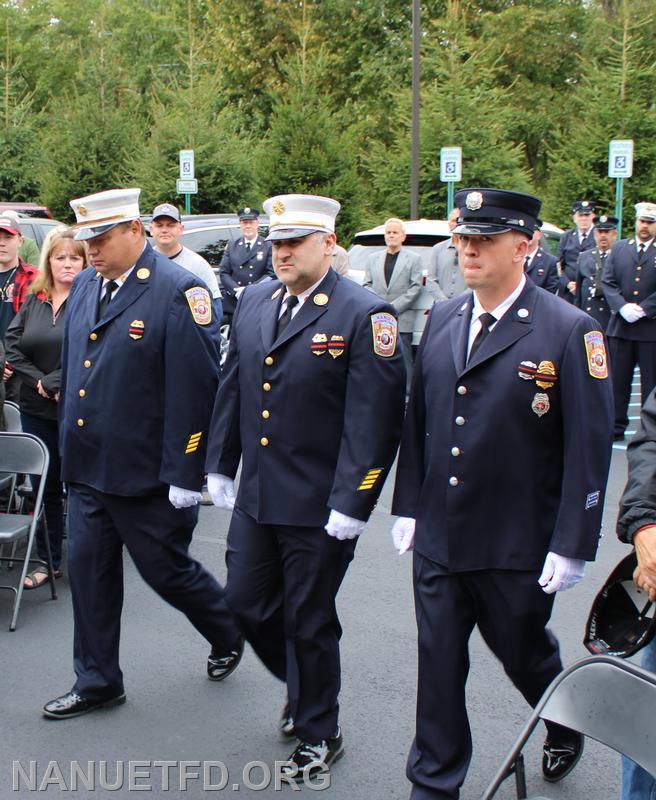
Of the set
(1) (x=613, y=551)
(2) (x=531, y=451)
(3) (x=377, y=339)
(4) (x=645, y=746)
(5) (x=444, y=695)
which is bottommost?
(1) (x=613, y=551)

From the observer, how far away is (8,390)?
7094 mm

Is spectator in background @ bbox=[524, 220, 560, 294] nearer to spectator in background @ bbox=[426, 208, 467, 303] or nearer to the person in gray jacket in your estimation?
spectator in background @ bbox=[426, 208, 467, 303]

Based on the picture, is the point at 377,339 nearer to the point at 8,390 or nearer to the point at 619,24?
the point at 8,390

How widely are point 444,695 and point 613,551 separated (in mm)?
3635

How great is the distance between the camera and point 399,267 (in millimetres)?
11625

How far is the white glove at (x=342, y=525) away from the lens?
369 centimetres

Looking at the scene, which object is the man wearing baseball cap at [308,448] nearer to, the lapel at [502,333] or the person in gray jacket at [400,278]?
the lapel at [502,333]

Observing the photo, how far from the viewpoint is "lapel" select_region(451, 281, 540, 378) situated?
340cm

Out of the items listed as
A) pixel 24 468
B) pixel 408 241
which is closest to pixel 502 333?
pixel 24 468

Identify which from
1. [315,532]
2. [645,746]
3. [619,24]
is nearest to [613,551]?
[315,532]

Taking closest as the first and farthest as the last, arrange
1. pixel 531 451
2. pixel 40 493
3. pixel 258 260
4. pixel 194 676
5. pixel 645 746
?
pixel 645 746 → pixel 531 451 → pixel 194 676 → pixel 40 493 → pixel 258 260

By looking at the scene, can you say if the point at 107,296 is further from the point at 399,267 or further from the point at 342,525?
the point at 399,267

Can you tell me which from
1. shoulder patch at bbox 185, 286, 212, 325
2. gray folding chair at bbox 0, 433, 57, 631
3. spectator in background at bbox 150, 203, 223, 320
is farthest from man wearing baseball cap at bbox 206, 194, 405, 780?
spectator in background at bbox 150, 203, 223, 320

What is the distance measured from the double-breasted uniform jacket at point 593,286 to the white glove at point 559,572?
321 inches
